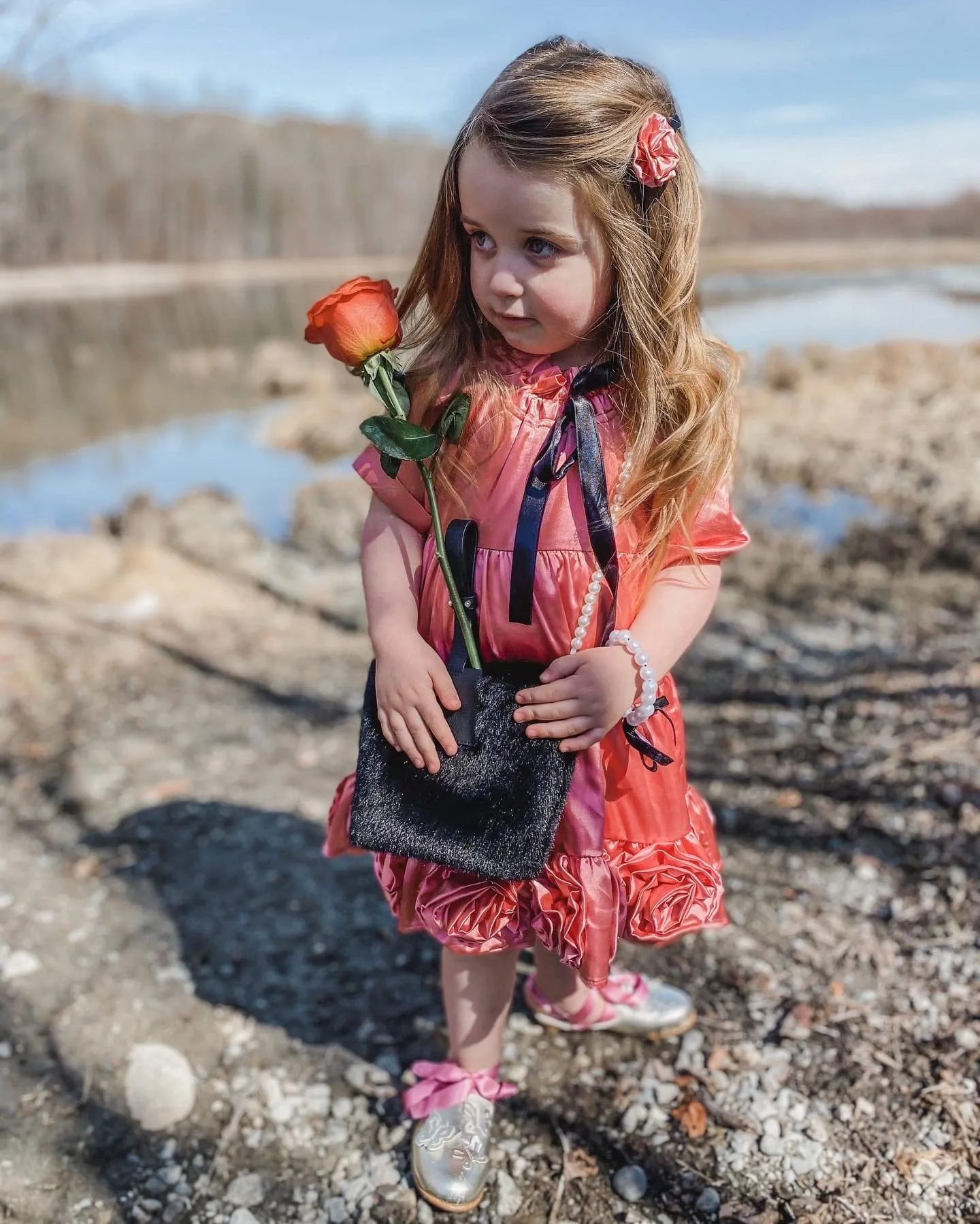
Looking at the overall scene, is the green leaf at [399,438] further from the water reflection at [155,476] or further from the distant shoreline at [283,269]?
the distant shoreline at [283,269]

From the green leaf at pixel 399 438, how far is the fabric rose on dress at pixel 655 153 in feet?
1.66

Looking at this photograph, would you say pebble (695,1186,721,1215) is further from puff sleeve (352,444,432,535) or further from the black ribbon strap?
puff sleeve (352,444,432,535)

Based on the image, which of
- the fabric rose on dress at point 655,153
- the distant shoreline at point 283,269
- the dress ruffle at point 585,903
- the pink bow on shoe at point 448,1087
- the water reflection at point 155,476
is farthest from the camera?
the distant shoreline at point 283,269

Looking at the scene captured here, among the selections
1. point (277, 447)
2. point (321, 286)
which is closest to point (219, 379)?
point (277, 447)

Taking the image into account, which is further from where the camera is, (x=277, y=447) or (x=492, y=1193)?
(x=277, y=447)

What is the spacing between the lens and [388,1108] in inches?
80.0

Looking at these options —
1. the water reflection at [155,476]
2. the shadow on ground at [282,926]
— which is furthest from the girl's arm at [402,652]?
the water reflection at [155,476]

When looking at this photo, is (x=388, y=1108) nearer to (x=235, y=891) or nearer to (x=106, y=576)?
(x=235, y=891)

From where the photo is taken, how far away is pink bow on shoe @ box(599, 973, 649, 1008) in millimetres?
2166

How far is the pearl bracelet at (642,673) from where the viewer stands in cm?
151

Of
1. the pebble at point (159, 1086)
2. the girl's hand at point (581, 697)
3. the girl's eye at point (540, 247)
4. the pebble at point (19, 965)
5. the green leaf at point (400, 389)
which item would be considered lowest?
the pebble at point (19, 965)

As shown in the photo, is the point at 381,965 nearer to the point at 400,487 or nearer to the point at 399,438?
the point at 400,487

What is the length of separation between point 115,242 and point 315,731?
58.0 metres

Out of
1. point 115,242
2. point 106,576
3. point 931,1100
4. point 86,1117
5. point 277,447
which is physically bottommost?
point 115,242
